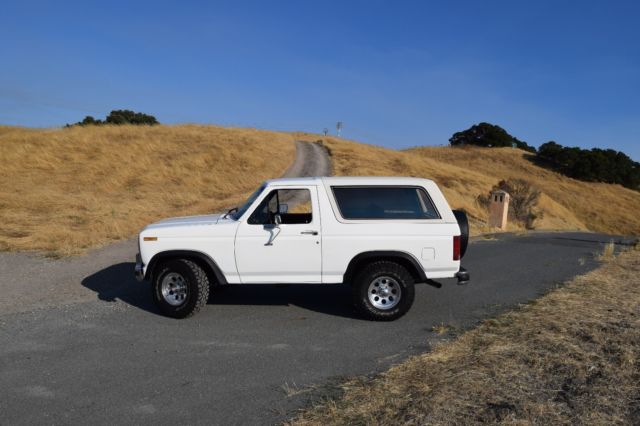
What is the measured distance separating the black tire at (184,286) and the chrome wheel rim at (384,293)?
220cm

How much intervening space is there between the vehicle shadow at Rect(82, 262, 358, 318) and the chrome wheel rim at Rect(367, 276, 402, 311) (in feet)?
1.44

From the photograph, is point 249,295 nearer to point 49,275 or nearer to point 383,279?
point 383,279

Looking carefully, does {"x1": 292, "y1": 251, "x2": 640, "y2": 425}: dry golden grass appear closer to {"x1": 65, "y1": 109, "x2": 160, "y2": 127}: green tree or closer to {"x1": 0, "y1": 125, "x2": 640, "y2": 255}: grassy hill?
{"x1": 0, "y1": 125, "x2": 640, "y2": 255}: grassy hill

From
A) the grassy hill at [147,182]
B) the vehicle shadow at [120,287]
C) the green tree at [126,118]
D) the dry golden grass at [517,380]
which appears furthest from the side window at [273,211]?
the green tree at [126,118]

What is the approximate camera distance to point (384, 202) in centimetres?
663

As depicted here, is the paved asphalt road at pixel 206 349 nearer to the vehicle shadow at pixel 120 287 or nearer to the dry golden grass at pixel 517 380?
the vehicle shadow at pixel 120 287

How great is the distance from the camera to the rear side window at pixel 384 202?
21.5 ft

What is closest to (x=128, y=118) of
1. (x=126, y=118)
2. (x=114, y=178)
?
(x=126, y=118)

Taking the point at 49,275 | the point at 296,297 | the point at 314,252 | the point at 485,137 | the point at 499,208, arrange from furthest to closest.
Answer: the point at 485,137 < the point at 499,208 < the point at 49,275 < the point at 296,297 < the point at 314,252

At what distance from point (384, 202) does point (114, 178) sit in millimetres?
19283

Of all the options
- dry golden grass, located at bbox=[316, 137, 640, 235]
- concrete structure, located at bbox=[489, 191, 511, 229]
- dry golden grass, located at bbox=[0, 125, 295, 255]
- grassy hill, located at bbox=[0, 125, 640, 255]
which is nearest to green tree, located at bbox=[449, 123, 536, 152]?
dry golden grass, located at bbox=[316, 137, 640, 235]

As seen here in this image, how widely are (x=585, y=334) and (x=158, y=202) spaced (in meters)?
16.0

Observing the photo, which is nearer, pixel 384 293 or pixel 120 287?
pixel 384 293

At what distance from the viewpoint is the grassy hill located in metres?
13.8
